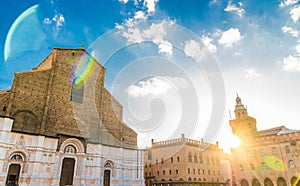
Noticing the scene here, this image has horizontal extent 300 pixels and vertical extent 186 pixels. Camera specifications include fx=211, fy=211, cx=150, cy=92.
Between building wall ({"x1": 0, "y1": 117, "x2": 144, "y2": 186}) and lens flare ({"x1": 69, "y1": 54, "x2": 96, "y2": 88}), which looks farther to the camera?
lens flare ({"x1": 69, "y1": 54, "x2": 96, "y2": 88})

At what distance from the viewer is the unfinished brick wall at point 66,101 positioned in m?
19.5

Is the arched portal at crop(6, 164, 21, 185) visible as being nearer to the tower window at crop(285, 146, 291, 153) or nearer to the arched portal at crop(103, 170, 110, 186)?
the arched portal at crop(103, 170, 110, 186)

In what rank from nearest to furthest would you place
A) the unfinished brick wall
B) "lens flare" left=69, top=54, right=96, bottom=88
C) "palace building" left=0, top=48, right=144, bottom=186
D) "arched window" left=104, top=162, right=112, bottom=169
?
"palace building" left=0, top=48, right=144, bottom=186
the unfinished brick wall
"arched window" left=104, top=162, right=112, bottom=169
"lens flare" left=69, top=54, right=96, bottom=88

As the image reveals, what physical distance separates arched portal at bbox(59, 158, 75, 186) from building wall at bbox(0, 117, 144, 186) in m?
0.35

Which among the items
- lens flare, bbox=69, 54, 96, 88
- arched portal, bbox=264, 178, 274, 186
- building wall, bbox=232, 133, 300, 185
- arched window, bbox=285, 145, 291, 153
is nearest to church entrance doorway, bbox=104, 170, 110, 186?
lens flare, bbox=69, 54, 96, 88

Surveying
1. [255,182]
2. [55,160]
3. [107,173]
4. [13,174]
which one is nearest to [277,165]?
[255,182]

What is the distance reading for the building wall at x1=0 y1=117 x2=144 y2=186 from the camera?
17.3 m

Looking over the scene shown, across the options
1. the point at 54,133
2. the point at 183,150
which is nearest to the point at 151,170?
the point at 183,150

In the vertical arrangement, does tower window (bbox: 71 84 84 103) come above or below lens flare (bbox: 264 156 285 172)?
above

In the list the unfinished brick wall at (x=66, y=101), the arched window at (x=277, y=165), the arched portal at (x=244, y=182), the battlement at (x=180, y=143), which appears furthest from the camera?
the arched portal at (x=244, y=182)

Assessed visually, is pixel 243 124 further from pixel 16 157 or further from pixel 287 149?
pixel 16 157

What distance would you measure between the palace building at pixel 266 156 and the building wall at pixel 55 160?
943 inches

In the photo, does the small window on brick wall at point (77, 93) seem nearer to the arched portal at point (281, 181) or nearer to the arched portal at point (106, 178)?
the arched portal at point (106, 178)

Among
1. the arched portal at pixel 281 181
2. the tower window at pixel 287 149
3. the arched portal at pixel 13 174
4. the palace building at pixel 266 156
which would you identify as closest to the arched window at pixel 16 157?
the arched portal at pixel 13 174
